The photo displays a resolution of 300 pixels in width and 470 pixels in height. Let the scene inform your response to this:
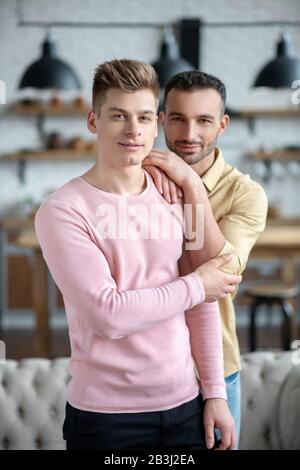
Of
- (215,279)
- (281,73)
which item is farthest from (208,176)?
(281,73)

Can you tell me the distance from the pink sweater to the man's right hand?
2 centimetres

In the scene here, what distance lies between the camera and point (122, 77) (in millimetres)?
988

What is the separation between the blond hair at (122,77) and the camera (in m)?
0.99

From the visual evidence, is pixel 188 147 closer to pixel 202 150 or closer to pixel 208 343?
pixel 202 150

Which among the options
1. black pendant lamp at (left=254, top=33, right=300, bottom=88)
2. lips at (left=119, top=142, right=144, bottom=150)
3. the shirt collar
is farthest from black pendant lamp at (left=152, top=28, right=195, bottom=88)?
lips at (left=119, top=142, right=144, bottom=150)

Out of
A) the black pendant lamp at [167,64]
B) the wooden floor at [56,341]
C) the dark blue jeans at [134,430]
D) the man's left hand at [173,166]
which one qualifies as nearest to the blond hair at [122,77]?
the man's left hand at [173,166]

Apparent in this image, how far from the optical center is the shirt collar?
1214mm

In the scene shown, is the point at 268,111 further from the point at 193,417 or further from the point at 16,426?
the point at 193,417

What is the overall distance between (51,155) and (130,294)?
15.7 ft

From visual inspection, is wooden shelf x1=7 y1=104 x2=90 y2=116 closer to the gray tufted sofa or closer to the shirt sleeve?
the gray tufted sofa

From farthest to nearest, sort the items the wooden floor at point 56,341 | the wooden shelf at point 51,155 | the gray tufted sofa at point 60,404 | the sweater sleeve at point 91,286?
the wooden shelf at point 51,155 → the wooden floor at point 56,341 → the gray tufted sofa at point 60,404 → the sweater sleeve at point 91,286

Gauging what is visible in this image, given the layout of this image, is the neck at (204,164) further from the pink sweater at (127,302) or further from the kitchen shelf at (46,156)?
the kitchen shelf at (46,156)

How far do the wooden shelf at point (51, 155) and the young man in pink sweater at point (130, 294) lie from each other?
4.59 meters

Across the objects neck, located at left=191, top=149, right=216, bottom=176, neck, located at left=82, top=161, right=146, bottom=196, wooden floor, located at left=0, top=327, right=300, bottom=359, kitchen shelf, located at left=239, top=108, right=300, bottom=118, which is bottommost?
wooden floor, located at left=0, top=327, right=300, bottom=359
